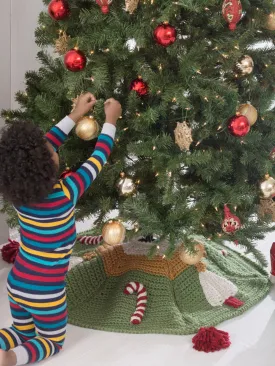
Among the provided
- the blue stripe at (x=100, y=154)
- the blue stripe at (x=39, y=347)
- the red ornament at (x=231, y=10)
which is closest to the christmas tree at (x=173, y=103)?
the red ornament at (x=231, y=10)

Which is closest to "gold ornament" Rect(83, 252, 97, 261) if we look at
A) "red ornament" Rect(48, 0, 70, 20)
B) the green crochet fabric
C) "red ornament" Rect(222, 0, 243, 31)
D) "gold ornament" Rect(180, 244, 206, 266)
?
the green crochet fabric

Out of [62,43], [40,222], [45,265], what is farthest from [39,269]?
[62,43]

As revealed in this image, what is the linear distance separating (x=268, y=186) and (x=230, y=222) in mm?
206

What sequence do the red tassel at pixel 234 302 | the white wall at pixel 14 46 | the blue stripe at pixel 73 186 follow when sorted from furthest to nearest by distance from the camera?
the white wall at pixel 14 46, the red tassel at pixel 234 302, the blue stripe at pixel 73 186

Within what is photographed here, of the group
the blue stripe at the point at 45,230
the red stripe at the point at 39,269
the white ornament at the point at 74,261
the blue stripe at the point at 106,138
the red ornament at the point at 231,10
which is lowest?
the white ornament at the point at 74,261

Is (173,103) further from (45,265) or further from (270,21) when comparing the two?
(45,265)

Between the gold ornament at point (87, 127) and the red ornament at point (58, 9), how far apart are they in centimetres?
32

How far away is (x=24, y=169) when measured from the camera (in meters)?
1.30

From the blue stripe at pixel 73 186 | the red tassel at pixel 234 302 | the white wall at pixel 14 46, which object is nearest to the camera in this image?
the blue stripe at pixel 73 186

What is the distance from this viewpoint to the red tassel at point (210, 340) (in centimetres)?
155

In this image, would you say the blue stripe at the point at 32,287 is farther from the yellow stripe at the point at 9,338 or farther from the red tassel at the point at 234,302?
the red tassel at the point at 234,302

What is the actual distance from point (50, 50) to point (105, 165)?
3.06 ft

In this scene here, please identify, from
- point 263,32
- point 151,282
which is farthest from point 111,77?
point 151,282

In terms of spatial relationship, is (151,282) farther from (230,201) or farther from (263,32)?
(263,32)
